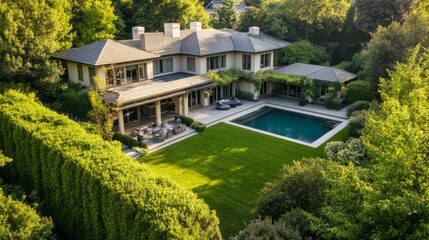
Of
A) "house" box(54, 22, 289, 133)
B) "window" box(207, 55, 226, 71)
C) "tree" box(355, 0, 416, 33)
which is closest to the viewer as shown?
"house" box(54, 22, 289, 133)

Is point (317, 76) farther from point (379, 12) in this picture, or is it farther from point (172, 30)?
point (172, 30)

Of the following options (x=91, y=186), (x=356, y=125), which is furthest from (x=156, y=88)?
(x=91, y=186)

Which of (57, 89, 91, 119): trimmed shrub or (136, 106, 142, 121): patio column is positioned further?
(136, 106, 142, 121): patio column

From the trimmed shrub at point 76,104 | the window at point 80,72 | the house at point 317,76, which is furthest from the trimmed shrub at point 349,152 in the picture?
the window at point 80,72

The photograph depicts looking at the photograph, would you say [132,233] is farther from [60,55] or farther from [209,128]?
[60,55]

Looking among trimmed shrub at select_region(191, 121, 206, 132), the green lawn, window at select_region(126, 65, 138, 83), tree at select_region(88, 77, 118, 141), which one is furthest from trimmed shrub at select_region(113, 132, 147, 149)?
window at select_region(126, 65, 138, 83)

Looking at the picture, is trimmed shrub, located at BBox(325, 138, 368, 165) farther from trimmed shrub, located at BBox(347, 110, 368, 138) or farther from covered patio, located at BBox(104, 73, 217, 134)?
covered patio, located at BBox(104, 73, 217, 134)
